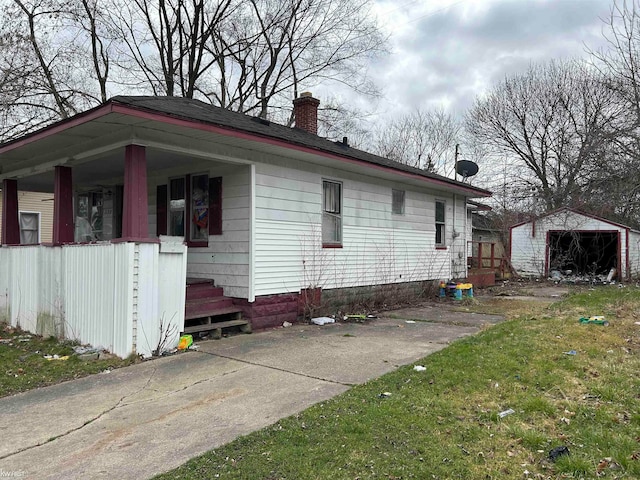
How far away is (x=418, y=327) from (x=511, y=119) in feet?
82.9

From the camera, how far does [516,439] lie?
3.40m

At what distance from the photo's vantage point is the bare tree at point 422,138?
107 ft

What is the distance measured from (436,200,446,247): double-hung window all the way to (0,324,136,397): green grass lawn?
31.9ft

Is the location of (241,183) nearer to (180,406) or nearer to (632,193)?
(180,406)

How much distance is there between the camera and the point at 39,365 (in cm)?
598

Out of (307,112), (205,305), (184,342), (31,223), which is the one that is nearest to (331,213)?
(205,305)

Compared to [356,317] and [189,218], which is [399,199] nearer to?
[356,317]

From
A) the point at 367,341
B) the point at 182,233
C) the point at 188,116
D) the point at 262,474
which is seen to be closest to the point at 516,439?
the point at 262,474

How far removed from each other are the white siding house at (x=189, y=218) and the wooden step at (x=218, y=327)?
0.58 feet

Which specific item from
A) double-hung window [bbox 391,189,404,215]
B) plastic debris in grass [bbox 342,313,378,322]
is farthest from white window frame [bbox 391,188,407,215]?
plastic debris in grass [bbox 342,313,378,322]

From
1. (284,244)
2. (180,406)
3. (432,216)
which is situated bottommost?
(180,406)

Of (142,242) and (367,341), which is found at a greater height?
(142,242)

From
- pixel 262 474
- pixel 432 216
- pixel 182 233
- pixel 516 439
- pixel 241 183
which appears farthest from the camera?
pixel 432 216

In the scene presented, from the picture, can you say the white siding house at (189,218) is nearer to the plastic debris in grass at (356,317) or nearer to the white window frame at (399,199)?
the white window frame at (399,199)
